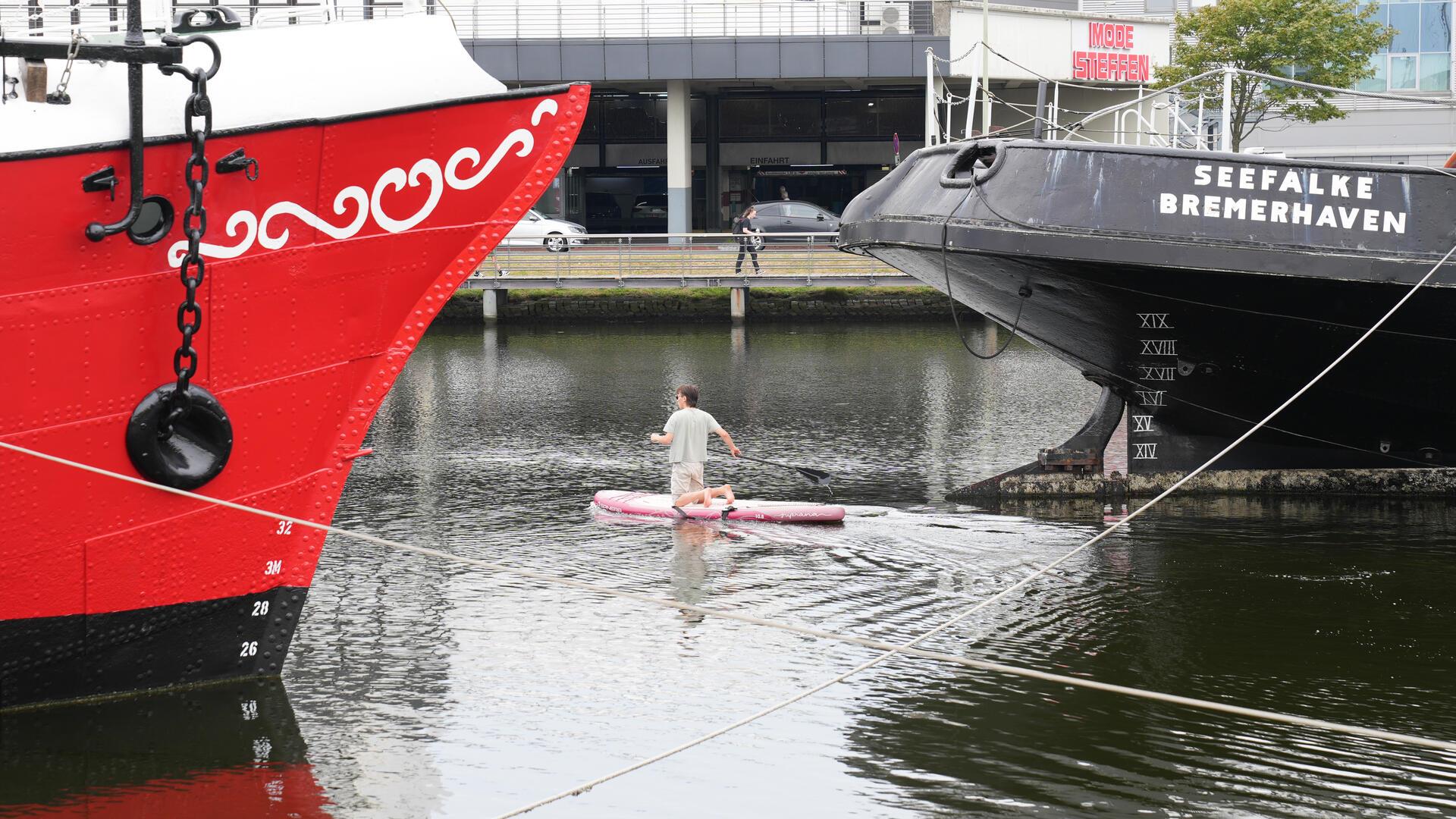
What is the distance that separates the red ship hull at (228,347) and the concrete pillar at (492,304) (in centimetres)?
2489

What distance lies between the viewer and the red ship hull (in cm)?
620

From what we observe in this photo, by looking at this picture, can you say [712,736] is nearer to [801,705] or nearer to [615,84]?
[801,705]

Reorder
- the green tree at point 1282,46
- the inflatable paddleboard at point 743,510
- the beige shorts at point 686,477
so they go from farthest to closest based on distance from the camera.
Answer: the green tree at point 1282,46
the beige shorts at point 686,477
the inflatable paddleboard at point 743,510

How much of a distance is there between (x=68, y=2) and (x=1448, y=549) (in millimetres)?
9536

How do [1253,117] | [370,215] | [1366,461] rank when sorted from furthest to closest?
[1253,117]
[1366,461]
[370,215]

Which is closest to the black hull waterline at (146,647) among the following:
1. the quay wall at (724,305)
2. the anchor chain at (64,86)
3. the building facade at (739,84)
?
the anchor chain at (64,86)

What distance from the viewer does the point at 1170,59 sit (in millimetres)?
39719

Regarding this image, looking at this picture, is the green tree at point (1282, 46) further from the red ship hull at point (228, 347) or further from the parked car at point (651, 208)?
the red ship hull at point (228, 347)

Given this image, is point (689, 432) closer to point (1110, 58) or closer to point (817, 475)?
point (817, 475)

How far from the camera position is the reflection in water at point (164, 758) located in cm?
607

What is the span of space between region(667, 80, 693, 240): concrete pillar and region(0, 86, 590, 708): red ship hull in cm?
3434

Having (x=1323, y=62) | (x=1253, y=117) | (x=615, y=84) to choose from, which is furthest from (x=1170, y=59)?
(x=615, y=84)

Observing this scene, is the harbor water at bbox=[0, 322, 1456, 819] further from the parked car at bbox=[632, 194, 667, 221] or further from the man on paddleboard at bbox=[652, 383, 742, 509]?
the parked car at bbox=[632, 194, 667, 221]

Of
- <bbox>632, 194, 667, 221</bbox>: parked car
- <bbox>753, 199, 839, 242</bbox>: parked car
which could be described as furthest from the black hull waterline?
<bbox>632, 194, 667, 221</bbox>: parked car
